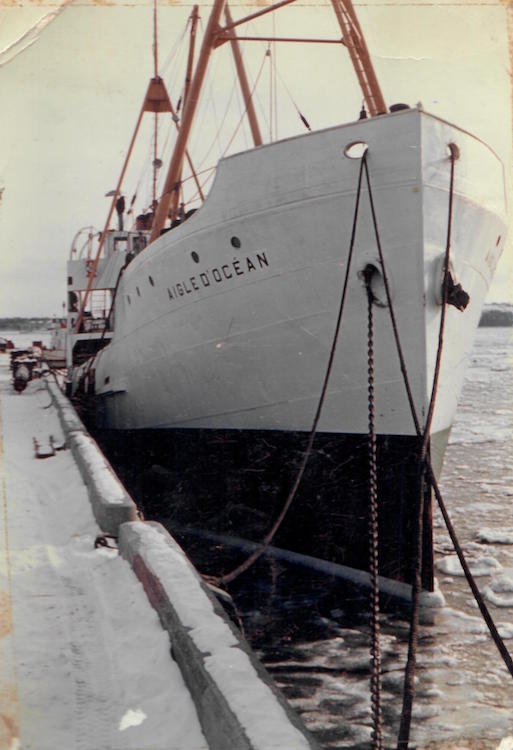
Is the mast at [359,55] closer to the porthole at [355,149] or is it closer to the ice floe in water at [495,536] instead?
the porthole at [355,149]

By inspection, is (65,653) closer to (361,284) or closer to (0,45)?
(0,45)

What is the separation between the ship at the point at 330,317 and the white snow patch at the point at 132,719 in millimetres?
2662

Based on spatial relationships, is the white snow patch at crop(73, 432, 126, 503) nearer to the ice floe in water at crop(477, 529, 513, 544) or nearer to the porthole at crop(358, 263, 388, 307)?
the porthole at crop(358, 263, 388, 307)

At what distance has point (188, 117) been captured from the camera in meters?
9.00

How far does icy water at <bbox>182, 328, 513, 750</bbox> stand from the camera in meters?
4.48

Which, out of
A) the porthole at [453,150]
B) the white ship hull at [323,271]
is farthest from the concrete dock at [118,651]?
the porthole at [453,150]

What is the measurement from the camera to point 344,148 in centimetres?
606

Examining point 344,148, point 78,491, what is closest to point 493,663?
point 78,491

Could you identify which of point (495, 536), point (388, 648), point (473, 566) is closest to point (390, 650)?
point (388, 648)

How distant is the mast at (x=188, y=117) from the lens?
8477 millimetres

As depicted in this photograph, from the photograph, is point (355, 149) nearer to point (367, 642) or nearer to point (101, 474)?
point (101, 474)

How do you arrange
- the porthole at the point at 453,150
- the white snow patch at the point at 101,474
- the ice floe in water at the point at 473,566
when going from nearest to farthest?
the white snow patch at the point at 101,474, the porthole at the point at 453,150, the ice floe in water at the point at 473,566

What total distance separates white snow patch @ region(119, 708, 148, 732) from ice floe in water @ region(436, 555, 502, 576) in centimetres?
546

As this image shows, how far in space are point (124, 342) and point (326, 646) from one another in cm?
610
